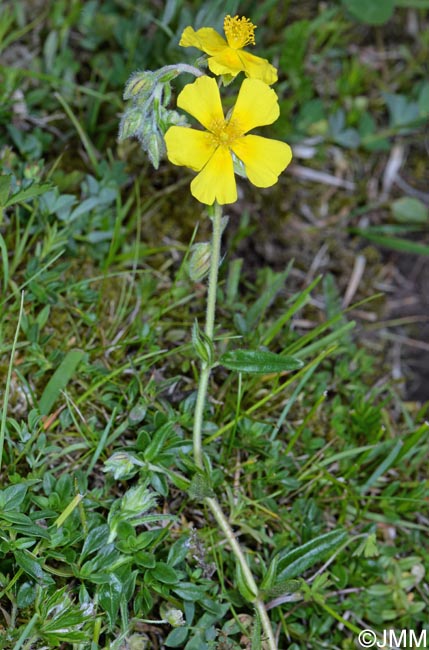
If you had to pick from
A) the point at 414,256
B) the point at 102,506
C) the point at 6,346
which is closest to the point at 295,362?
the point at 102,506

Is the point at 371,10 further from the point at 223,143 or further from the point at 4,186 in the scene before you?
the point at 4,186

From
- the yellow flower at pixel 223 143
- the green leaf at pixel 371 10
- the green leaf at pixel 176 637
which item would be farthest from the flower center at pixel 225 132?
the green leaf at pixel 371 10

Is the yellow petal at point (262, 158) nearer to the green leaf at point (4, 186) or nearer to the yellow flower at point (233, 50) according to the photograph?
the yellow flower at point (233, 50)

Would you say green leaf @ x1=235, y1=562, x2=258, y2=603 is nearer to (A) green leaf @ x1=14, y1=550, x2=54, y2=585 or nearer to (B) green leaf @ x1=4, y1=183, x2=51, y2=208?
(A) green leaf @ x1=14, y1=550, x2=54, y2=585

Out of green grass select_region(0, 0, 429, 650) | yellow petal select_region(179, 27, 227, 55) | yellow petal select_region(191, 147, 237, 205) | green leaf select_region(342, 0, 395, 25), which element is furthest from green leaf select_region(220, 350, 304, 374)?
green leaf select_region(342, 0, 395, 25)

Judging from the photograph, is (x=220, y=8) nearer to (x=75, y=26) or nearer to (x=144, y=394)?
(x=75, y=26)

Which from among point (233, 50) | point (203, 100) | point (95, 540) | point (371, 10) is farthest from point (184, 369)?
point (371, 10)
